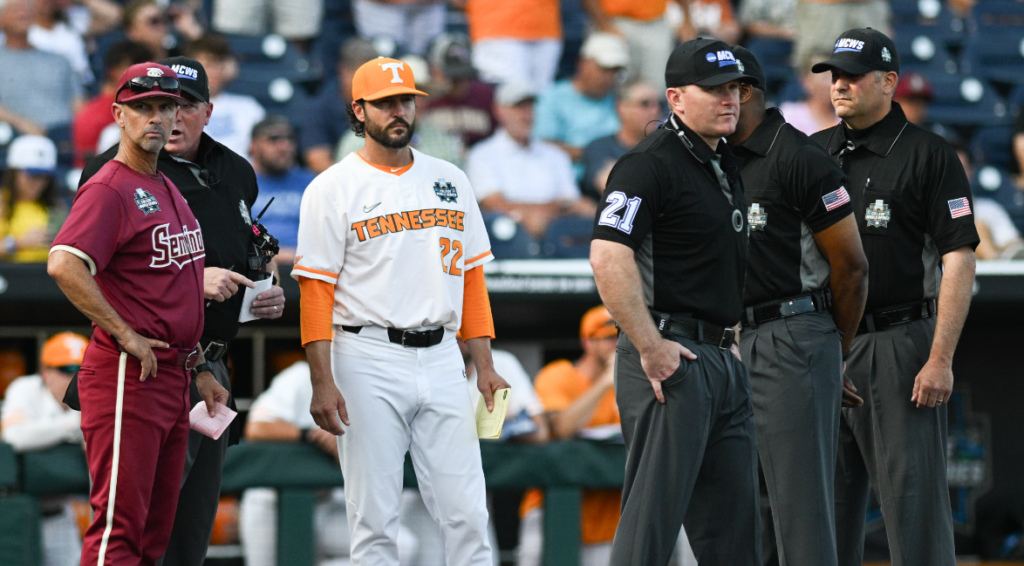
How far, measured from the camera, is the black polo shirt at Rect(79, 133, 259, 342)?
3855mm

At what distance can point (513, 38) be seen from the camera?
28.7 ft

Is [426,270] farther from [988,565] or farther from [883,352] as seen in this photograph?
[988,565]

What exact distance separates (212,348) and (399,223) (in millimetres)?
738

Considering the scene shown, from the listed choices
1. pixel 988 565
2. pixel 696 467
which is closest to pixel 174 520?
pixel 696 467

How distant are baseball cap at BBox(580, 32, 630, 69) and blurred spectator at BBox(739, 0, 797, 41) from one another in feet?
6.00

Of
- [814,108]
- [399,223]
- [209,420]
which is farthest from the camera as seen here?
[814,108]

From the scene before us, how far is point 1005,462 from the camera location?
7.97 metres

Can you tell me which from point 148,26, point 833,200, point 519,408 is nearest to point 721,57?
point 833,200

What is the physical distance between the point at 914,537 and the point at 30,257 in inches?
184

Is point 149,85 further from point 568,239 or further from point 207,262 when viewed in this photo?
point 568,239

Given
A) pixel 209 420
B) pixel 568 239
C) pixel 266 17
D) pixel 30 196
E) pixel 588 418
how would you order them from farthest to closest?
pixel 266 17 < pixel 568 239 < pixel 30 196 < pixel 588 418 < pixel 209 420

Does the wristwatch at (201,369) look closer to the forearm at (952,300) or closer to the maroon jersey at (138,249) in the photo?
the maroon jersey at (138,249)

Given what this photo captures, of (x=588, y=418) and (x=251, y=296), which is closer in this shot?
(x=251, y=296)

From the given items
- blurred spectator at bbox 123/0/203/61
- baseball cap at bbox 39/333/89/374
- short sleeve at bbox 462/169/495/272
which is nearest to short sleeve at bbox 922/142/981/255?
short sleeve at bbox 462/169/495/272
